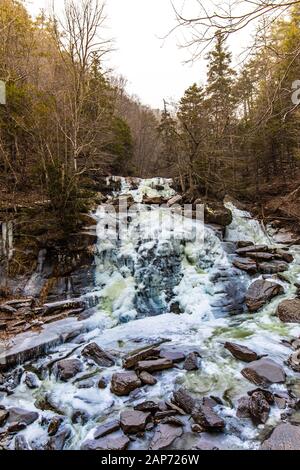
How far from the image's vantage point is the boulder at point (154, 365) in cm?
455

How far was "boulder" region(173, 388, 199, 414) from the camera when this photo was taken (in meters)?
3.68

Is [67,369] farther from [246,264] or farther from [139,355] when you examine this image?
[246,264]

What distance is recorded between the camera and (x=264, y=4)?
7.82 feet

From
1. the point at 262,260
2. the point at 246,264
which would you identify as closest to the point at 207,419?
the point at 246,264

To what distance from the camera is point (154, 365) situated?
458 cm

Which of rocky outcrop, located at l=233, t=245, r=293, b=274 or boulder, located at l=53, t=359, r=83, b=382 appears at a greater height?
rocky outcrop, located at l=233, t=245, r=293, b=274

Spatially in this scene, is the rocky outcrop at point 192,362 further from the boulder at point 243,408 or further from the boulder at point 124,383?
the boulder at point 243,408

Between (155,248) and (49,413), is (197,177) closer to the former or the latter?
(155,248)

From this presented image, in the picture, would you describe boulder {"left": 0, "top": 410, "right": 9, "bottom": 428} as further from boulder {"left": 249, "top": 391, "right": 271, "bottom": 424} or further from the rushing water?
boulder {"left": 249, "top": 391, "right": 271, "bottom": 424}

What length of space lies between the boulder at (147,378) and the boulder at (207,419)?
0.81 meters

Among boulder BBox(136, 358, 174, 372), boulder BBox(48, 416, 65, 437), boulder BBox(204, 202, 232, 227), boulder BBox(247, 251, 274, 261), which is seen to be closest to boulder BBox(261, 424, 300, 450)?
boulder BBox(136, 358, 174, 372)

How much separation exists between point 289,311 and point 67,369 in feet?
14.9

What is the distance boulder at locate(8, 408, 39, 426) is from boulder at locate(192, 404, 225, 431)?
2.03m
